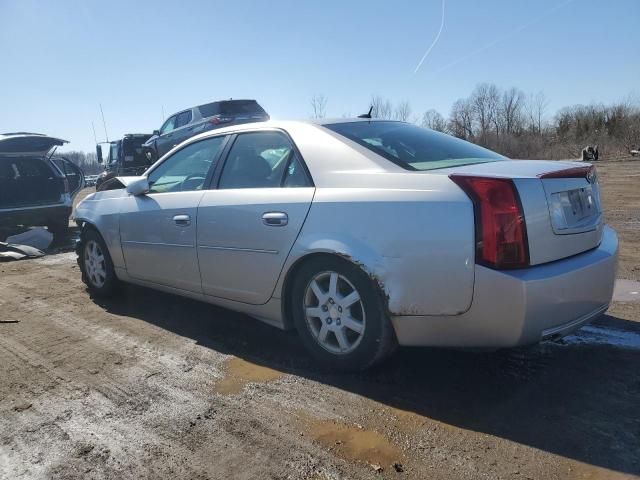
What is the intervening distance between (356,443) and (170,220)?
7.93 ft

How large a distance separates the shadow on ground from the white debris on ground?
0.07m

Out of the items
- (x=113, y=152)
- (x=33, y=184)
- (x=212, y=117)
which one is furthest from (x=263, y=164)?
(x=113, y=152)

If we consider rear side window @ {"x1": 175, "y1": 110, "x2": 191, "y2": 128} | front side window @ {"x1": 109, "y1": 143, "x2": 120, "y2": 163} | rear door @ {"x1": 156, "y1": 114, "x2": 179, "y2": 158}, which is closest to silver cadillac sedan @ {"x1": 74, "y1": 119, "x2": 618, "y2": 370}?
rear side window @ {"x1": 175, "y1": 110, "x2": 191, "y2": 128}

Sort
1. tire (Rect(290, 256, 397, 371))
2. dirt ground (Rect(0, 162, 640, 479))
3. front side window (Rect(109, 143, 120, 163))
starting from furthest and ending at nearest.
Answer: front side window (Rect(109, 143, 120, 163)) → tire (Rect(290, 256, 397, 371)) → dirt ground (Rect(0, 162, 640, 479))

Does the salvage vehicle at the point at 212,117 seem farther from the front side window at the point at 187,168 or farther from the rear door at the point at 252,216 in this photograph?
the rear door at the point at 252,216

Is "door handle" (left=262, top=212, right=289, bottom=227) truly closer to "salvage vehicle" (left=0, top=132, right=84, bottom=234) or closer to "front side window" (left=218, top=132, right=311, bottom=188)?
"front side window" (left=218, top=132, right=311, bottom=188)

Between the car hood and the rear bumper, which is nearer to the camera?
the rear bumper

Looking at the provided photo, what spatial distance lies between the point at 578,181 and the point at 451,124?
63785mm

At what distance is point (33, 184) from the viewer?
9.99m

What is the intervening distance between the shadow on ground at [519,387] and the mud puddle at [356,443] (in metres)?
0.33

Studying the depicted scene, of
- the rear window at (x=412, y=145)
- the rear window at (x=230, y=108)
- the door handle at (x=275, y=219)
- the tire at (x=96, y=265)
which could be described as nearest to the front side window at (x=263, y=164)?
the door handle at (x=275, y=219)

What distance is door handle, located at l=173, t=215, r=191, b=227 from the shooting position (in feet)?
12.9

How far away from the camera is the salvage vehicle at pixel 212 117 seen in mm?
14352

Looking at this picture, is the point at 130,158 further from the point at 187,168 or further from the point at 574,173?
the point at 574,173
